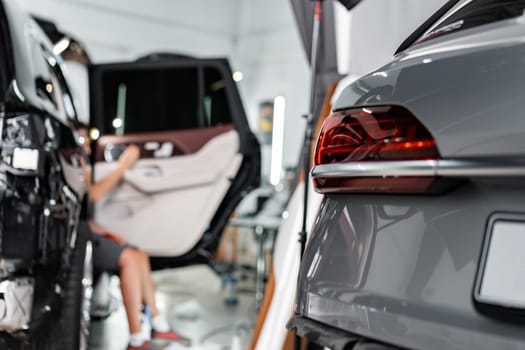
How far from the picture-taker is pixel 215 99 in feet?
12.3

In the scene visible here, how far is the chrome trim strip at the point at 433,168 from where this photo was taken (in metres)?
0.85

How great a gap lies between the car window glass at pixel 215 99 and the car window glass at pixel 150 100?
3.2 inches

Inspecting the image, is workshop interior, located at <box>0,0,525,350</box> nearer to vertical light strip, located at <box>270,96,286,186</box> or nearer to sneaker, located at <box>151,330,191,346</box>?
sneaker, located at <box>151,330,191,346</box>

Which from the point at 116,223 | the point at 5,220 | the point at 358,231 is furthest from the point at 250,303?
the point at 358,231

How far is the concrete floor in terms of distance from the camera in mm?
3430

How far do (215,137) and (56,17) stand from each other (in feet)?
16.5

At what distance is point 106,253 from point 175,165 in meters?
0.72

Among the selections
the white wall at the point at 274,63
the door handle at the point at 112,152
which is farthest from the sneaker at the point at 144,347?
the white wall at the point at 274,63

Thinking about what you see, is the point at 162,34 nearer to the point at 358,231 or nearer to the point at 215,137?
the point at 215,137

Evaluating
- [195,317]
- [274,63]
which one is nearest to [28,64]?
[195,317]

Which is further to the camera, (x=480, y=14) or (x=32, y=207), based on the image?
(x=32, y=207)

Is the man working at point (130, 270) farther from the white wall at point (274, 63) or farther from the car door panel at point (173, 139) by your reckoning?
the white wall at point (274, 63)

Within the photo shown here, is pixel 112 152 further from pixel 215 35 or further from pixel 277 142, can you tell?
pixel 215 35

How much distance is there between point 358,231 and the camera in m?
1.03
